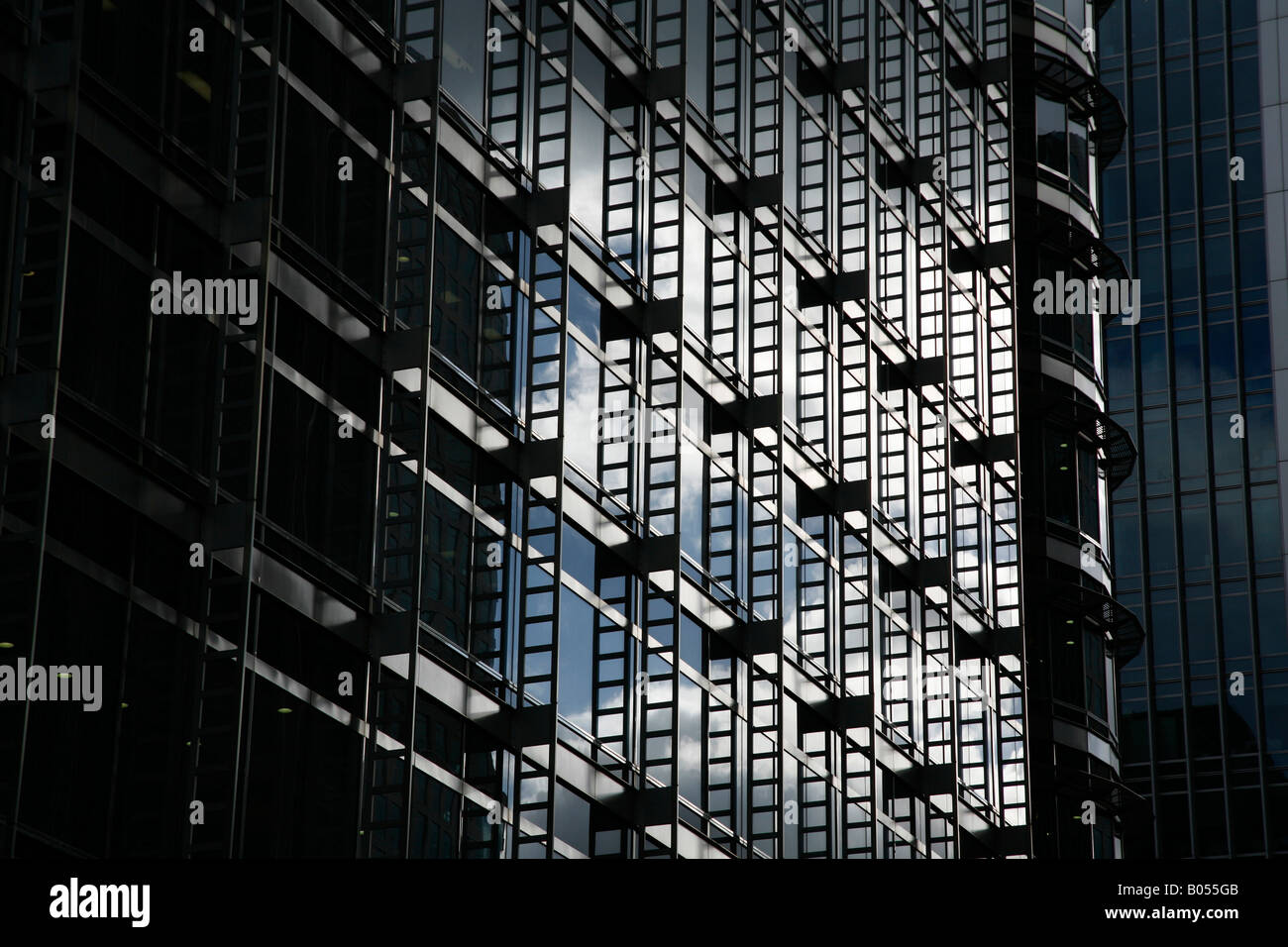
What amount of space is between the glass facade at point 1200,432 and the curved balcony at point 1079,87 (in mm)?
34424

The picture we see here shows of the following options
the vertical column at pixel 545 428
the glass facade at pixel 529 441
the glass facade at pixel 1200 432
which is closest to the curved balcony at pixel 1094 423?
the glass facade at pixel 529 441

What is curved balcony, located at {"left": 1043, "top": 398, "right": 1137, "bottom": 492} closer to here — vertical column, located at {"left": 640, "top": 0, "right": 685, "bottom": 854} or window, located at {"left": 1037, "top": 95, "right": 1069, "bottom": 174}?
window, located at {"left": 1037, "top": 95, "right": 1069, "bottom": 174}

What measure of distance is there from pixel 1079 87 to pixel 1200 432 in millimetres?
42621

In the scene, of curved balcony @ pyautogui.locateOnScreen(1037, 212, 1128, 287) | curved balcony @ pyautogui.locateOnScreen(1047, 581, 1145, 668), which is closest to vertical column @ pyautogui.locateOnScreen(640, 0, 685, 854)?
curved balcony @ pyautogui.locateOnScreen(1047, 581, 1145, 668)

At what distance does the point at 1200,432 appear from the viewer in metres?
102

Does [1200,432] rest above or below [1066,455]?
above

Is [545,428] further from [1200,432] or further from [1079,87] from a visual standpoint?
[1200,432]

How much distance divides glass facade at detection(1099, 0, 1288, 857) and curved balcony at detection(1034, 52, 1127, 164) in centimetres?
3442

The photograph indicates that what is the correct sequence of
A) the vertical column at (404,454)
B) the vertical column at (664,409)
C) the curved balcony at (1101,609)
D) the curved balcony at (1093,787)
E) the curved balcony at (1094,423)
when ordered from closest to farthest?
the vertical column at (404,454)
the vertical column at (664,409)
the curved balcony at (1093,787)
the curved balcony at (1101,609)
the curved balcony at (1094,423)

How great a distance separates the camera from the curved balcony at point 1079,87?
6256 centimetres

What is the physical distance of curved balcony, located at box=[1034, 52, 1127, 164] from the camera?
6256cm

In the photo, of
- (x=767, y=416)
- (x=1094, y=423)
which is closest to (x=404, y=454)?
(x=767, y=416)

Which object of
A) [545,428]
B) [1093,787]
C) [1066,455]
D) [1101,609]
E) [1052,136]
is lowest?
[1093,787]

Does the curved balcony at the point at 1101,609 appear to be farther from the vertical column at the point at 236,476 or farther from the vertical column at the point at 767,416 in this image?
the vertical column at the point at 236,476
